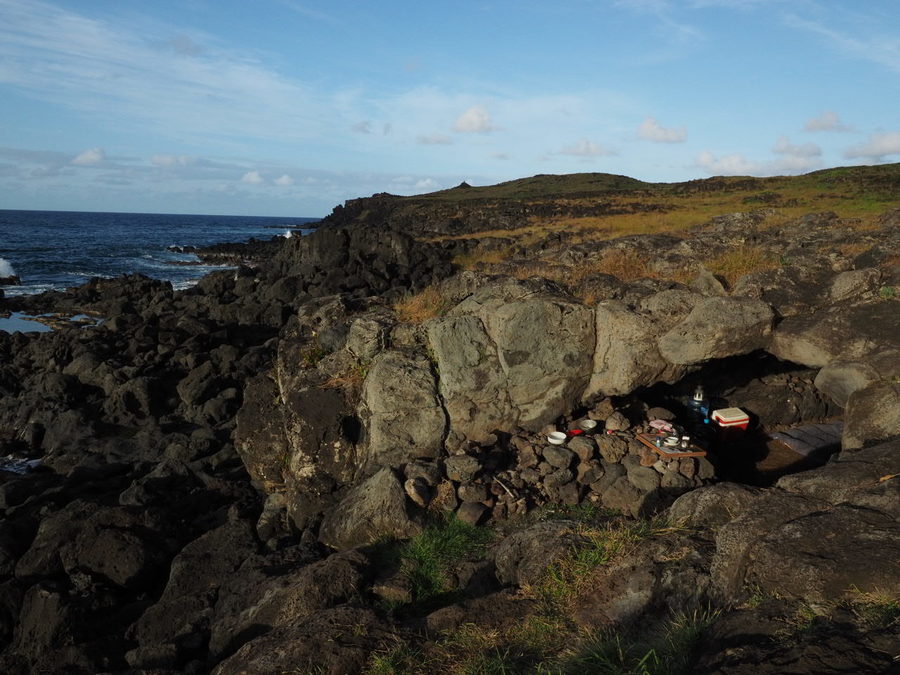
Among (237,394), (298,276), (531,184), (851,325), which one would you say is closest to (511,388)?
(851,325)

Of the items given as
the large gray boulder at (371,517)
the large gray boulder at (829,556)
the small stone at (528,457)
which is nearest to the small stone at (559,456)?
the small stone at (528,457)

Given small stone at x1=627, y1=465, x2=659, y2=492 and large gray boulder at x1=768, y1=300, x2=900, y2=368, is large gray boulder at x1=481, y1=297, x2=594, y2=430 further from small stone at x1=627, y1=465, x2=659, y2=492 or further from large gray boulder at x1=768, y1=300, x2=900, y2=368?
large gray boulder at x1=768, y1=300, x2=900, y2=368

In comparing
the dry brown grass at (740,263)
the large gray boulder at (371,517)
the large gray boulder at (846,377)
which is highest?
the dry brown grass at (740,263)

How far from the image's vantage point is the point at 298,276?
112 feet

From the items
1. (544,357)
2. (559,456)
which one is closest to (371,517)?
(559,456)

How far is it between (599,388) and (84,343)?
2123cm

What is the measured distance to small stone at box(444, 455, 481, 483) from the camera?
8.76 meters

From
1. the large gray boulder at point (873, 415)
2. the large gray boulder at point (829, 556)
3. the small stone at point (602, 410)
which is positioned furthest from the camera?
the small stone at point (602, 410)

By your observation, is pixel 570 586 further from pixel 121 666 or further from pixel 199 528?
pixel 199 528

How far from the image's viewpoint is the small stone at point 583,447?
Result: 914cm

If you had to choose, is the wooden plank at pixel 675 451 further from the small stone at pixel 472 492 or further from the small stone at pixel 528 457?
the small stone at pixel 472 492

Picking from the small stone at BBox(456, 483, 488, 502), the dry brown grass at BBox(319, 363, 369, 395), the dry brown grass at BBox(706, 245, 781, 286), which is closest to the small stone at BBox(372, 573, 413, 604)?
the small stone at BBox(456, 483, 488, 502)

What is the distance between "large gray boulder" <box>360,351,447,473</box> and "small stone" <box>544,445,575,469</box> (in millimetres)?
1809

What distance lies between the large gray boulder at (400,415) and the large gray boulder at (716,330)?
397cm
